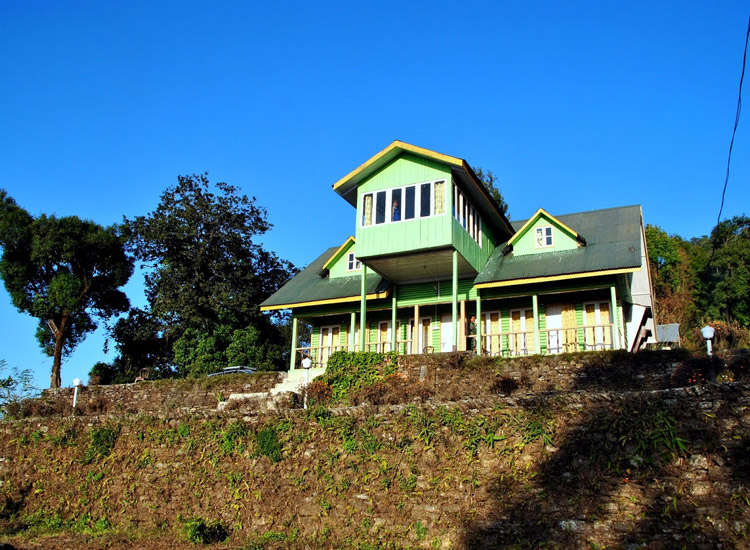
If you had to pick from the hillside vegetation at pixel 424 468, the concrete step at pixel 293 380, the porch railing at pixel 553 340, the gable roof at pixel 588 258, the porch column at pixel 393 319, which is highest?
the gable roof at pixel 588 258

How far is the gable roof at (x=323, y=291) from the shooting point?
25797mm

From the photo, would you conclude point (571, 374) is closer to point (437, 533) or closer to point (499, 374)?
point (499, 374)

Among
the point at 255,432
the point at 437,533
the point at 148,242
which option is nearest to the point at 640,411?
the point at 437,533

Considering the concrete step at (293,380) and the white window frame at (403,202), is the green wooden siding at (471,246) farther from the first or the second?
the concrete step at (293,380)

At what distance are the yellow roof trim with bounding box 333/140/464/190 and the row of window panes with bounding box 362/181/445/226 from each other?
857mm

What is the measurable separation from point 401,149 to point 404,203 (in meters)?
1.97

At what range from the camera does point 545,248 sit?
2438 centimetres

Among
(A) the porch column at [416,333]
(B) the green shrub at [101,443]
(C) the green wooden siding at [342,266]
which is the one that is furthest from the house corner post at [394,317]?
(B) the green shrub at [101,443]

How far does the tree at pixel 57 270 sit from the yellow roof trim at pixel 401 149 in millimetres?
15305

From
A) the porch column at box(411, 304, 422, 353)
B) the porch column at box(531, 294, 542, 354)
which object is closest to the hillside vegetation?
the porch column at box(531, 294, 542, 354)

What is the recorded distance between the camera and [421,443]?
13336mm

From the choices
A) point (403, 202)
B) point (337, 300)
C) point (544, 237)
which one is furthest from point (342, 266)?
point (544, 237)

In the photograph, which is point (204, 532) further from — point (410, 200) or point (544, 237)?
point (544, 237)

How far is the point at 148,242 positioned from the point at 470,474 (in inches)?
1008
